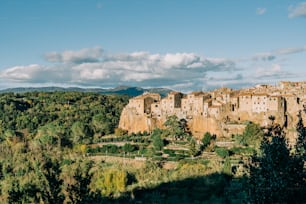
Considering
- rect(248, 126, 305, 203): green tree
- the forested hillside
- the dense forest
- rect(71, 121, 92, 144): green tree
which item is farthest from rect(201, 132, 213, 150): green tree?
rect(248, 126, 305, 203): green tree

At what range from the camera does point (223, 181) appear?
112 feet

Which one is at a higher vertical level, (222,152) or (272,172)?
(272,172)

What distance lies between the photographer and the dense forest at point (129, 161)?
473 inches

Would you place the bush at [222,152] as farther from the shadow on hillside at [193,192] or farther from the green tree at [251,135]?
the shadow on hillside at [193,192]

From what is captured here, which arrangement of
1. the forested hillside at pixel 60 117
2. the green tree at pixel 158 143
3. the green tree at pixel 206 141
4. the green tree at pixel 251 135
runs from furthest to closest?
the forested hillside at pixel 60 117 < the green tree at pixel 158 143 < the green tree at pixel 206 141 < the green tree at pixel 251 135

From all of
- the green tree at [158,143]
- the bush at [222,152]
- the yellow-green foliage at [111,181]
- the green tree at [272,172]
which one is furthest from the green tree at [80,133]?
the green tree at [272,172]

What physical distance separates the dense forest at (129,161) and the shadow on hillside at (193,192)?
78mm

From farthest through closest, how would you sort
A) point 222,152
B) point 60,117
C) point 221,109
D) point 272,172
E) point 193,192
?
point 60,117
point 221,109
point 222,152
point 193,192
point 272,172

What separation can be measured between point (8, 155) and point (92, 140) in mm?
10576

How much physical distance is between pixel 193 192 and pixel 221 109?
891 inches

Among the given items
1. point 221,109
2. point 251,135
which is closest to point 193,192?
point 251,135

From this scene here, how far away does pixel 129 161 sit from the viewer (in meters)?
44.6

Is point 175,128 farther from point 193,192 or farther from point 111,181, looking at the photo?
point 193,192

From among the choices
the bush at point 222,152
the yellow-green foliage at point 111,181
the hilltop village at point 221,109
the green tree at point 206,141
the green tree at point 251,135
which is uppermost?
the hilltop village at point 221,109
